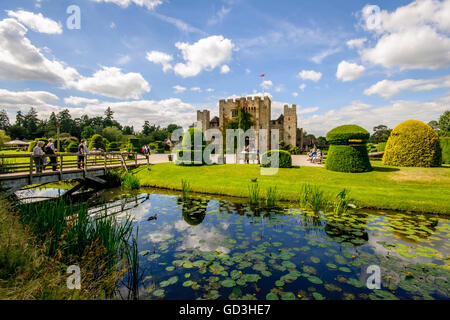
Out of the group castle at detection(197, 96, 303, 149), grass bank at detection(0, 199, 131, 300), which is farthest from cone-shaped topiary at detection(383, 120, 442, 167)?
castle at detection(197, 96, 303, 149)

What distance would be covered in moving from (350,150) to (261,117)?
110 ft

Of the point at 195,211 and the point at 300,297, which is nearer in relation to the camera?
the point at 300,297

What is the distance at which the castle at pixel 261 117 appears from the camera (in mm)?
44781

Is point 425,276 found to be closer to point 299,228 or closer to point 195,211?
point 299,228

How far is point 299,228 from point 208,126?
144ft

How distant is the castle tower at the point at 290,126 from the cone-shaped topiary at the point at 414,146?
31203mm

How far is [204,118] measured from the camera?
47.7 m

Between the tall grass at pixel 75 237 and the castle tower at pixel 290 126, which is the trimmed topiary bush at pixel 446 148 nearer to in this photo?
the tall grass at pixel 75 237

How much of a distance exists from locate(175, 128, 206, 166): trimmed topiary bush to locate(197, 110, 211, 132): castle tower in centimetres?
2836

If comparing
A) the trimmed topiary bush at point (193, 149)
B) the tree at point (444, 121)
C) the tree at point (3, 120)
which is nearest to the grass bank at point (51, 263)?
the trimmed topiary bush at point (193, 149)

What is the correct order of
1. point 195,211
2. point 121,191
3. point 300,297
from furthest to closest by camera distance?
point 121,191
point 195,211
point 300,297

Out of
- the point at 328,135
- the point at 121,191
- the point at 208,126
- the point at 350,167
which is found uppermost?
the point at 208,126

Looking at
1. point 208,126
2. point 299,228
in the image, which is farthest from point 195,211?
point 208,126

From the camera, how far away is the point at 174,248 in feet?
17.3
